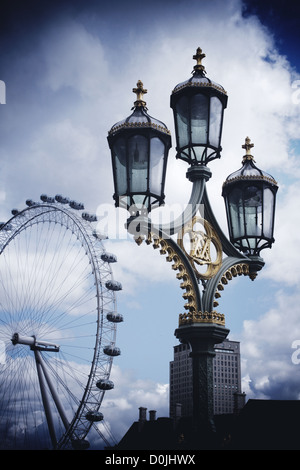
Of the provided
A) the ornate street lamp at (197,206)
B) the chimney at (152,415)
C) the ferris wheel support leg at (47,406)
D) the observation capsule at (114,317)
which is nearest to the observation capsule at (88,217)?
the observation capsule at (114,317)

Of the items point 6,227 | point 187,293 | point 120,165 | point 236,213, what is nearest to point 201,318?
point 187,293

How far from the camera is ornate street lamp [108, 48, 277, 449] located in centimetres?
535

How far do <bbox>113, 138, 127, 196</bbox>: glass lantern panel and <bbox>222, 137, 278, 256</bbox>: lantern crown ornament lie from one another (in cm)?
143

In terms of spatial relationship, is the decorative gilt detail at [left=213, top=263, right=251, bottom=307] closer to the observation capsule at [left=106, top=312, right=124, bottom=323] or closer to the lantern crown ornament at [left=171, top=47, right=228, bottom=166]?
the lantern crown ornament at [left=171, top=47, right=228, bottom=166]

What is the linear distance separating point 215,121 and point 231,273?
172cm

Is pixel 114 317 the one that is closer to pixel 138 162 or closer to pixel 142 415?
pixel 142 415

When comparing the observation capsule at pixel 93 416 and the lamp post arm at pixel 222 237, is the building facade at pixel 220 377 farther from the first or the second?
the lamp post arm at pixel 222 237

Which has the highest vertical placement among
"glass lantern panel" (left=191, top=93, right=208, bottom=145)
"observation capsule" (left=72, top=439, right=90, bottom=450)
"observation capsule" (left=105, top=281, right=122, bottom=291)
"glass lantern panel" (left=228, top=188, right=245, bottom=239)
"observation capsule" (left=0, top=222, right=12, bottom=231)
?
"observation capsule" (left=0, top=222, right=12, bottom=231)

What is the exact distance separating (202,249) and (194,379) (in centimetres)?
133

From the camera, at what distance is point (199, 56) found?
6.45 metres

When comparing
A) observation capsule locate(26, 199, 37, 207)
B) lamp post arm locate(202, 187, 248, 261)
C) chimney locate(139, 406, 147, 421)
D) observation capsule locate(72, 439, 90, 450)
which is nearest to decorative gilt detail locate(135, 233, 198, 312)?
lamp post arm locate(202, 187, 248, 261)
